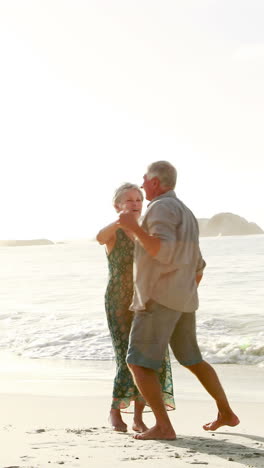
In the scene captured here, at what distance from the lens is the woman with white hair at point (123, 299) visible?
15.4ft

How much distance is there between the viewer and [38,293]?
2222 cm

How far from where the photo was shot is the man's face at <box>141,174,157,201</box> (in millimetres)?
4289

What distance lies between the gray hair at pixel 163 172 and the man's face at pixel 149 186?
2 centimetres

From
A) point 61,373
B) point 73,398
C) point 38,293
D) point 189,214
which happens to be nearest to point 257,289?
point 38,293

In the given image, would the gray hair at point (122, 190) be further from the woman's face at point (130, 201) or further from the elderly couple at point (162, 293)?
the elderly couple at point (162, 293)

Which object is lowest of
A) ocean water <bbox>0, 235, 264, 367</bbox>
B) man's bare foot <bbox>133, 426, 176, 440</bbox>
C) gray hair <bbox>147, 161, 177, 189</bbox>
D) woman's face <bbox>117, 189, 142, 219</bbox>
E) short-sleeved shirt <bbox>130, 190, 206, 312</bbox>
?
ocean water <bbox>0, 235, 264, 367</bbox>

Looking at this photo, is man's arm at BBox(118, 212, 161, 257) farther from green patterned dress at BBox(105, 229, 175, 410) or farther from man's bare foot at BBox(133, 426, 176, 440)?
man's bare foot at BBox(133, 426, 176, 440)

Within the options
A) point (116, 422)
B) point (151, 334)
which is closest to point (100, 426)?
point (116, 422)

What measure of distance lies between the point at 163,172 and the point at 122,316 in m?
1.02

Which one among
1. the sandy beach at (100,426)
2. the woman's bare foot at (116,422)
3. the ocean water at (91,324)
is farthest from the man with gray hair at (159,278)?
the ocean water at (91,324)

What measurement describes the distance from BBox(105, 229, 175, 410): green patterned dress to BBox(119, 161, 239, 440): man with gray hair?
1.30 ft

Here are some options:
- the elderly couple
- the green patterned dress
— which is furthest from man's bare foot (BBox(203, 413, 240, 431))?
the green patterned dress

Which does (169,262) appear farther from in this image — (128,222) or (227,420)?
(227,420)

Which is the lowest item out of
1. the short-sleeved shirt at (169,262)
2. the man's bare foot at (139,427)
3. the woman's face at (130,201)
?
the man's bare foot at (139,427)
